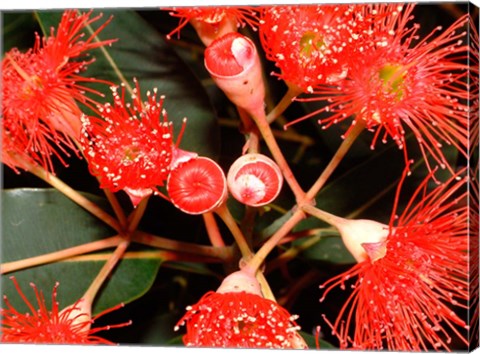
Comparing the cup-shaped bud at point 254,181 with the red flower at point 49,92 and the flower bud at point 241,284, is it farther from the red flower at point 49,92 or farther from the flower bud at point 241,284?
the red flower at point 49,92

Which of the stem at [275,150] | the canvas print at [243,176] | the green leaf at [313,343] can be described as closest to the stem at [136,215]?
the canvas print at [243,176]

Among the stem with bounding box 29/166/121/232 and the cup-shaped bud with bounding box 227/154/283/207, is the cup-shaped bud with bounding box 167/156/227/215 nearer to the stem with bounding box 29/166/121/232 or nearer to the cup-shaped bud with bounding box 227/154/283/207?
the cup-shaped bud with bounding box 227/154/283/207

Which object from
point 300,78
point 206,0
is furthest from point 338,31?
point 206,0

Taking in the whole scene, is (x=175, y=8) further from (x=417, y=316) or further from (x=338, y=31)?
(x=417, y=316)

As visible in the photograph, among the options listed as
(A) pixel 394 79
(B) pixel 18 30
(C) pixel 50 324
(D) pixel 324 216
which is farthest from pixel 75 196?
(A) pixel 394 79

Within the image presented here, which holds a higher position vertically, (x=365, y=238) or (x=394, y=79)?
(x=394, y=79)

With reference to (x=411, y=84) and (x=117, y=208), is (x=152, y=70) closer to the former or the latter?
(x=117, y=208)
